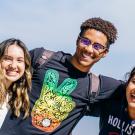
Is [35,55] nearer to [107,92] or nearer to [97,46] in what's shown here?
[97,46]

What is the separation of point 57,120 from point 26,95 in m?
0.93

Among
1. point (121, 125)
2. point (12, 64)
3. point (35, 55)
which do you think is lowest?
point (121, 125)

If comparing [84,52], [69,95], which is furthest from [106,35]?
[69,95]

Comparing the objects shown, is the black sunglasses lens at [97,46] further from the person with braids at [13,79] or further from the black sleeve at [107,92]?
the person with braids at [13,79]

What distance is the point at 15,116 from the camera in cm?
1430

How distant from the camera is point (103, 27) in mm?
14922

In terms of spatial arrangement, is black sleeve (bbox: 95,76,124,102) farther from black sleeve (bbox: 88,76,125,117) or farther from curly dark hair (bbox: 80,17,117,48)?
curly dark hair (bbox: 80,17,117,48)

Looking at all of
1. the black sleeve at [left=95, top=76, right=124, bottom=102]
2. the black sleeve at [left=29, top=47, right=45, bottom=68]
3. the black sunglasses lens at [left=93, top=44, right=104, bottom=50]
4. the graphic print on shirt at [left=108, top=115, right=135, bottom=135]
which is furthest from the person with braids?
the graphic print on shirt at [left=108, top=115, right=135, bottom=135]

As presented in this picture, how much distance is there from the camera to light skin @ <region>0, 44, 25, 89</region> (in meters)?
14.1

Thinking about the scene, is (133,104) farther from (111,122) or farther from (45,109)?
(45,109)

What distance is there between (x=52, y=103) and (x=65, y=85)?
1.64 ft

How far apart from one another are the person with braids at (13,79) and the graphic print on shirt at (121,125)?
1.87m

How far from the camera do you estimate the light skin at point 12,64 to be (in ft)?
46.3

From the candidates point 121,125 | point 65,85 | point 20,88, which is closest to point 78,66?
point 65,85
